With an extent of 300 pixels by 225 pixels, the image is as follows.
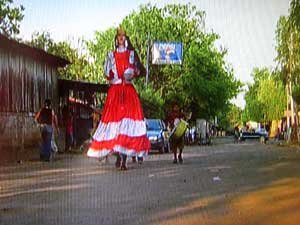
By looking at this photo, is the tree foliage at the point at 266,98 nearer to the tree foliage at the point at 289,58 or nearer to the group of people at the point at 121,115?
Answer: the tree foliage at the point at 289,58

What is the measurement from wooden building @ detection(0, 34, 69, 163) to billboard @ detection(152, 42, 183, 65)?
1128 centimetres

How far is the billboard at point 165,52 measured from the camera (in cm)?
3141

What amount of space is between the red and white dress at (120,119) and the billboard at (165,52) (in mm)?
17465

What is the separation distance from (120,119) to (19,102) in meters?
6.17

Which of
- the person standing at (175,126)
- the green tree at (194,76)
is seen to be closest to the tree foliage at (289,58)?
the green tree at (194,76)

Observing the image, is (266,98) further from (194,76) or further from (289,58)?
(289,58)

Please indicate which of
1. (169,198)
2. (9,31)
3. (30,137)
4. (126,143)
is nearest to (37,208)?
(169,198)

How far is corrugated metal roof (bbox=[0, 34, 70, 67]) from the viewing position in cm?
1681

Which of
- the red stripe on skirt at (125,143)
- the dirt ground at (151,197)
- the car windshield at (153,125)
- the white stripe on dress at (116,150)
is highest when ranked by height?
the car windshield at (153,125)

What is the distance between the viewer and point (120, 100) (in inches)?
509

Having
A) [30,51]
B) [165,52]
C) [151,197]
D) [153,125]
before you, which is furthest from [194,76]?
[151,197]

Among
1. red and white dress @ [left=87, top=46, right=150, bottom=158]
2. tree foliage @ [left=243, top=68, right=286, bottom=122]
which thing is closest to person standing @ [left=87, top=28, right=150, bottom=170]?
red and white dress @ [left=87, top=46, right=150, bottom=158]

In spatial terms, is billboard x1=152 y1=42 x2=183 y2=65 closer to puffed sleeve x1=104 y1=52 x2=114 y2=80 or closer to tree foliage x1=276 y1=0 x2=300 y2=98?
tree foliage x1=276 y1=0 x2=300 y2=98

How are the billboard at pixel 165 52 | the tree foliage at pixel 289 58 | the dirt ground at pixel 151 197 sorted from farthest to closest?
Answer: the billboard at pixel 165 52 → the tree foliage at pixel 289 58 → the dirt ground at pixel 151 197
